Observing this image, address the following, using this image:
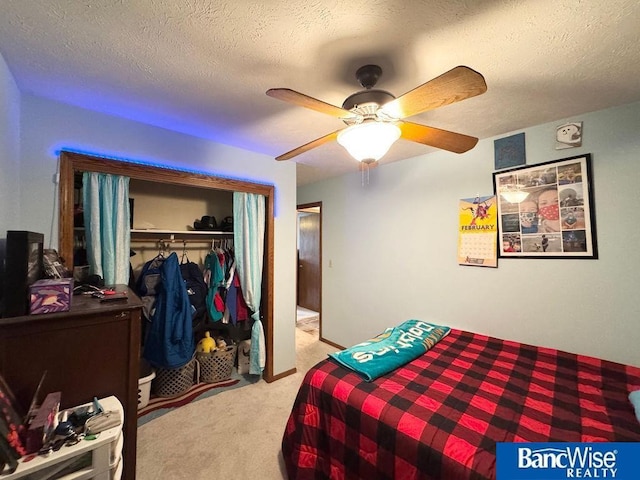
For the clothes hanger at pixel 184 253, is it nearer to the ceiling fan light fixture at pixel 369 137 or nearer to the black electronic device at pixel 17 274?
the black electronic device at pixel 17 274

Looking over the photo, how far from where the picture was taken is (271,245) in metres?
2.65

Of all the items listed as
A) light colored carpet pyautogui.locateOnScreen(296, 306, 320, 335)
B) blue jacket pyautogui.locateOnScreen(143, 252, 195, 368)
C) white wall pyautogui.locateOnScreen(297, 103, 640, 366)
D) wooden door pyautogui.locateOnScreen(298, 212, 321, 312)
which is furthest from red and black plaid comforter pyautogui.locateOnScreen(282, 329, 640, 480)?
wooden door pyautogui.locateOnScreen(298, 212, 321, 312)

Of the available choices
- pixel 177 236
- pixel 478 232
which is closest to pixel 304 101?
pixel 478 232

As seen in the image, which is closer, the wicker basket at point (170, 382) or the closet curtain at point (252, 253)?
the wicker basket at point (170, 382)

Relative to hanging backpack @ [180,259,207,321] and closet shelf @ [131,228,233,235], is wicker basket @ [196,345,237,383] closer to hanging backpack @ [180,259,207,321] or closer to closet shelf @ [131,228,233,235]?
hanging backpack @ [180,259,207,321]

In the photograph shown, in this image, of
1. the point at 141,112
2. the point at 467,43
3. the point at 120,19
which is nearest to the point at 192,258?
the point at 141,112

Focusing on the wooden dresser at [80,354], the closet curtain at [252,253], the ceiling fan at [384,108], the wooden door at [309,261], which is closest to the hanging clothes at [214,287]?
the closet curtain at [252,253]

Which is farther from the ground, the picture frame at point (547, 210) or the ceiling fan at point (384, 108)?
the ceiling fan at point (384, 108)

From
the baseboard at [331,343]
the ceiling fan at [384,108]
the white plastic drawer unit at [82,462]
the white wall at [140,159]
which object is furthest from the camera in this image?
the baseboard at [331,343]

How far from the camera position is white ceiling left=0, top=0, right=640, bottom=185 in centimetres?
100

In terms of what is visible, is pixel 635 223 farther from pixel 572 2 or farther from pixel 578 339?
pixel 572 2

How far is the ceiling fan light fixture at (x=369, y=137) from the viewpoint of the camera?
115cm

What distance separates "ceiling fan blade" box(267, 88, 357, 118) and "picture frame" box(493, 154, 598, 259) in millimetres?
1653

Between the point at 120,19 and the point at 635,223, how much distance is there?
2993mm
